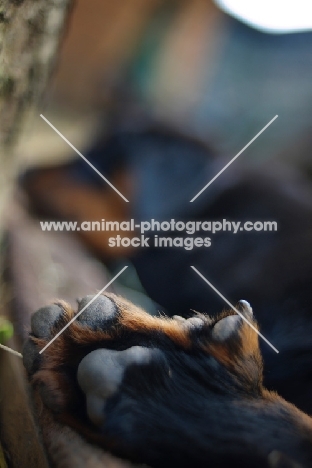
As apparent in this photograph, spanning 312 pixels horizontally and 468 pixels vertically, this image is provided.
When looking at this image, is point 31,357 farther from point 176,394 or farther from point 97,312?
point 176,394

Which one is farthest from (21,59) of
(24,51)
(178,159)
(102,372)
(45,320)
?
(102,372)

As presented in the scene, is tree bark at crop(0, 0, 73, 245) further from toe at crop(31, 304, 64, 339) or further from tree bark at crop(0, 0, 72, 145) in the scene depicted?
toe at crop(31, 304, 64, 339)

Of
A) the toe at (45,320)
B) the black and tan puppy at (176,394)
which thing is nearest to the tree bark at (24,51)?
the toe at (45,320)

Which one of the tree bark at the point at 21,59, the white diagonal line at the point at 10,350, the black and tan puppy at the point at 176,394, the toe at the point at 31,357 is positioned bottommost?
the black and tan puppy at the point at 176,394

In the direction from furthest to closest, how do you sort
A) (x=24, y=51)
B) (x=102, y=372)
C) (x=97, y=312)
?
(x=24, y=51) → (x=97, y=312) → (x=102, y=372)

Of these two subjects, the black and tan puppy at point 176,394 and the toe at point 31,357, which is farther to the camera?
the toe at point 31,357

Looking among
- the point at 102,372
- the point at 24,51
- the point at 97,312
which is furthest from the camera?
the point at 24,51

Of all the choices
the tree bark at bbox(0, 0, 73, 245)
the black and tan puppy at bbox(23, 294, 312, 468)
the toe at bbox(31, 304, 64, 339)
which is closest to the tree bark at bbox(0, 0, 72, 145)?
→ the tree bark at bbox(0, 0, 73, 245)

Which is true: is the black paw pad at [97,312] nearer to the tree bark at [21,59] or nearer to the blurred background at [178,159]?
the blurred background at [178,159]
